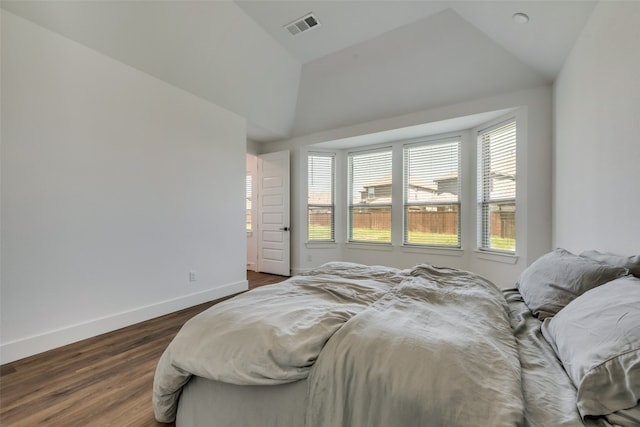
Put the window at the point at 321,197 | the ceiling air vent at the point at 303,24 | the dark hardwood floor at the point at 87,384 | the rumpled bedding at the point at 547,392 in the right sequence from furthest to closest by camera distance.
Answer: the window at the point at 321,197, the ceiling air vent at the point at 303,24, the dark hardwood floor at the point at 87,384, the rumpled bedding at the point at 547,392

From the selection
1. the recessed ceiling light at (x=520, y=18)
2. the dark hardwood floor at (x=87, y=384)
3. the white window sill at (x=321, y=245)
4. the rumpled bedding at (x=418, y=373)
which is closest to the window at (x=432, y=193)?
the white window sill at (x=321, y=245)

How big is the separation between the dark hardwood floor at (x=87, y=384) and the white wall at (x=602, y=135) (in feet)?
10.1

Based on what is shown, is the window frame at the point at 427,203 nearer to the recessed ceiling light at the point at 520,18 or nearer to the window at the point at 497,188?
the window at the point at 497,188

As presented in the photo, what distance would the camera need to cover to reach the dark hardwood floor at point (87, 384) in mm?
1521

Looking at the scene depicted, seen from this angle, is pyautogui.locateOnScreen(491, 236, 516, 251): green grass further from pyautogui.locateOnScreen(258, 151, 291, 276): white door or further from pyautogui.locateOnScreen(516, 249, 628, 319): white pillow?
pyautogui.locateOnScreen(258, 151, 291, 276): white door

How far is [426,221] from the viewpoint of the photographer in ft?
14.5

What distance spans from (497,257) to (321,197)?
2.91 metres

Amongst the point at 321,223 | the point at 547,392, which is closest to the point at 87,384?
the point at 547,392

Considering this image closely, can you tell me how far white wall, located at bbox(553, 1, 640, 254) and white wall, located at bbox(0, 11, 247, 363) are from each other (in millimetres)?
3865

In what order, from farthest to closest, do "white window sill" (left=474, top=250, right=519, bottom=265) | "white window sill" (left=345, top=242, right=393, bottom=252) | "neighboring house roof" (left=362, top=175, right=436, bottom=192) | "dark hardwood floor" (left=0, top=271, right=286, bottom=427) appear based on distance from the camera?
1. "white window sill" (left=345, top=242, right=393, bottom=252)
2. "neighboring house roof" (left=362, top=175, right=436, bottom=192)
3. "white window sill" (left=474, top=250, right=519, bottom=265)
4. "dark hardwood floor" (left=0, top=271, right=286, bottom=427)

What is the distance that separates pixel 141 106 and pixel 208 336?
278 centimetres

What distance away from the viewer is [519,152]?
10.8 feet

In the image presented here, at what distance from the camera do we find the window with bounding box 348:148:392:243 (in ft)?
15.7

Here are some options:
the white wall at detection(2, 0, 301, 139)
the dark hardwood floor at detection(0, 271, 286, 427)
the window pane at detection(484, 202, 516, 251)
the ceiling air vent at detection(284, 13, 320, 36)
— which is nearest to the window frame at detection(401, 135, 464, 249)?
the window pane at detection(484, 202, 516, 251)
